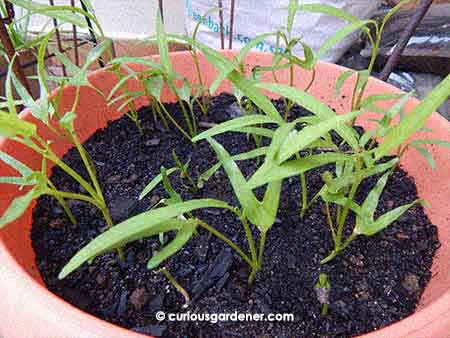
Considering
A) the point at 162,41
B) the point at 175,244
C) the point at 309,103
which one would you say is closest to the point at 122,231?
the point at 175,244

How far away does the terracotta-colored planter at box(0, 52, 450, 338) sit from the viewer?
1.05 ft

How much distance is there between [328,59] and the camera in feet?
3.63

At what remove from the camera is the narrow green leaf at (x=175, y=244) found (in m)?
0.33

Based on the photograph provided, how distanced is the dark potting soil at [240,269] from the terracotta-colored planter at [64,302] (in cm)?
2

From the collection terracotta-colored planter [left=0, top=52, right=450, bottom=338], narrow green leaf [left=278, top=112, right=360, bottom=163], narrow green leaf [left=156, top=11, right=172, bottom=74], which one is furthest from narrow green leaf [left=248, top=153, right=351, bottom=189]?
narrow green leaf [left=156, top=11, right=172, bottom=74]

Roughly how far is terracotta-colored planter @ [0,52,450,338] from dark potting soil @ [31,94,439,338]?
0.07 feet

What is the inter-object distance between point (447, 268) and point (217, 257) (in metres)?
0.27

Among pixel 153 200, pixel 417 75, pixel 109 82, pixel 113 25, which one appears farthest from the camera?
pixel 113 25

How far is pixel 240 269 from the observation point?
47cm

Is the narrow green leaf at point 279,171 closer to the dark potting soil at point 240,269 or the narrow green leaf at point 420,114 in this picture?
the narrow green leaf at point 420,114

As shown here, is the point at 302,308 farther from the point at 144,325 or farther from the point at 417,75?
the point at 417,75

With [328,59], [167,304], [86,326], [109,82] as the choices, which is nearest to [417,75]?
[328,59]

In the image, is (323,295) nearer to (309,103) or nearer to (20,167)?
(309,103)

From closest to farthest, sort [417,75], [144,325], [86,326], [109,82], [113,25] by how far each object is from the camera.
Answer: [86,326]
[144,325]
[109,82]
[417,75]
[113,25]
